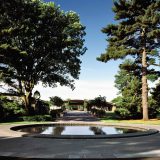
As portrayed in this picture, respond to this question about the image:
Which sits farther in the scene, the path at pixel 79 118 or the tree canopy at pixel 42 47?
the path at pixel 79 118

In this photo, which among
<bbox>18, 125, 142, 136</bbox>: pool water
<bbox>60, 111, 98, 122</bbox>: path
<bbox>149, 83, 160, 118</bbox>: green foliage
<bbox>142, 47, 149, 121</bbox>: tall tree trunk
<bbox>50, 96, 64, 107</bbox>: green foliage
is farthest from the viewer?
<bbox>50, 96, 64, 107</bbox>: green foliage

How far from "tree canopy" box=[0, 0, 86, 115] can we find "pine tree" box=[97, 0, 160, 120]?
5.09 metres

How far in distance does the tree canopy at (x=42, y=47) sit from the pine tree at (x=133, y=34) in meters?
5.09

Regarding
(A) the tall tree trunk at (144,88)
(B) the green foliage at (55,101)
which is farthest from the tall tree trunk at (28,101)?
(B) the green foliage at (55,101)

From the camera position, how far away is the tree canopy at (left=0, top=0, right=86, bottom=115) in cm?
3647

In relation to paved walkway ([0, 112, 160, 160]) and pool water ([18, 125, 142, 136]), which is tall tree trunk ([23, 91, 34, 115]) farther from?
paved walkway ([0, 112, 160, 160])

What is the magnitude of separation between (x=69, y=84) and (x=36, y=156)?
33.7 m

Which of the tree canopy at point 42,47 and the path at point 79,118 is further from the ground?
the tree canopy at point 42,47

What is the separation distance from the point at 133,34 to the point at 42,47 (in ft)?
36.4

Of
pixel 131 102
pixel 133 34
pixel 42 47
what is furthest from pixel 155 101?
pixel 42 47

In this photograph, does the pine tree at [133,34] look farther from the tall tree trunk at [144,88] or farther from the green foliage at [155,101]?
the green foliage at [155,101]

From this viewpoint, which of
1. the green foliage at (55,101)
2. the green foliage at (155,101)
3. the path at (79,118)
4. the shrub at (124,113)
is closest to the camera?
the shrub at (124,113)

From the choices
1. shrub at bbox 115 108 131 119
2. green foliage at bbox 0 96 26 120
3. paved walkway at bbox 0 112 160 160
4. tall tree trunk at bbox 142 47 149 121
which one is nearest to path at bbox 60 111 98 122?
shrub at bbox 115 108 131 119

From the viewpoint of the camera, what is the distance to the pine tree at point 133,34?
36.8 meters
